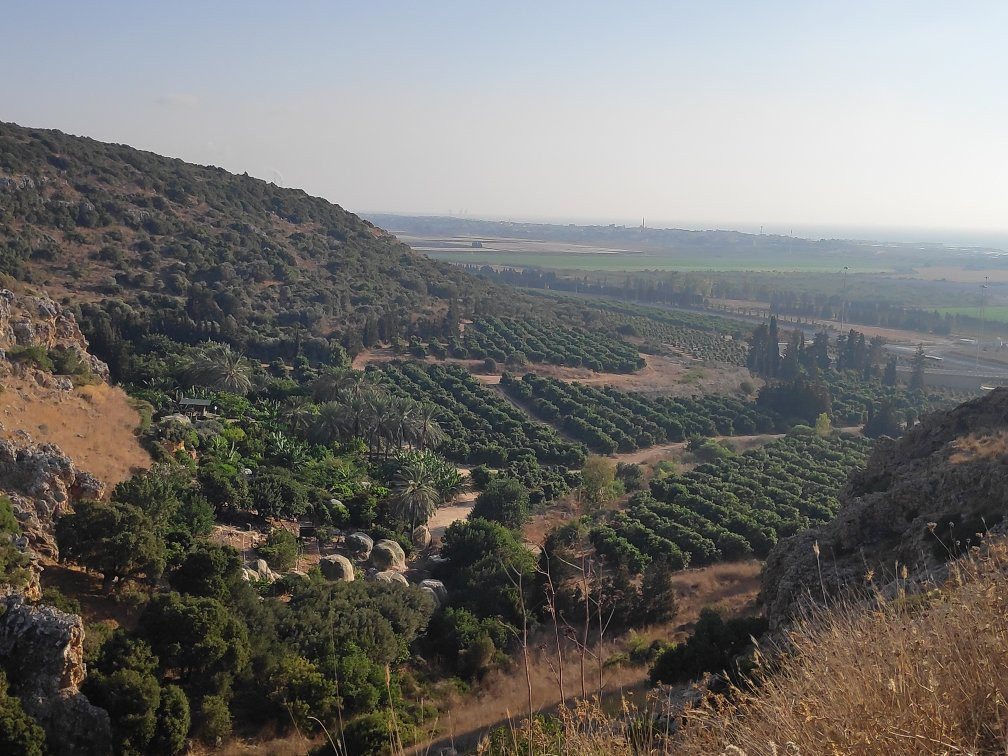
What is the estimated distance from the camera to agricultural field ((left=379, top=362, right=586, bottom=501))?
33.7 meters

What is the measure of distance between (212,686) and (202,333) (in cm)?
3574

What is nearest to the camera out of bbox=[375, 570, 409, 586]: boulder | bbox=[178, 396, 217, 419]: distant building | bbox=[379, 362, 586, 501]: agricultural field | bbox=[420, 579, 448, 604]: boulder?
bbox=[375, 570, 409, 586]: boulder

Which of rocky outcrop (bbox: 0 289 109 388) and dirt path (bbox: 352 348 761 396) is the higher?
rocky outcrop (bbox: 0 289 109 388)

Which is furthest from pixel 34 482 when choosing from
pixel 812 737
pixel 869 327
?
pixel 869 327

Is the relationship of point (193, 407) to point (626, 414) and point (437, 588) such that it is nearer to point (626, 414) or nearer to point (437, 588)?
point (437, 588)

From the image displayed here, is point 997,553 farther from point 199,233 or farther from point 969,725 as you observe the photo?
point 199,233

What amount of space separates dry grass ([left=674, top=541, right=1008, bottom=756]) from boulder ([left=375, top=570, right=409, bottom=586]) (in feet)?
51.0

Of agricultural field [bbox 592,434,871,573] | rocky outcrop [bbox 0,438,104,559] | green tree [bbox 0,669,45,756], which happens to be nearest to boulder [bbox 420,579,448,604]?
agricultural field [bbox 592,434,871,573]

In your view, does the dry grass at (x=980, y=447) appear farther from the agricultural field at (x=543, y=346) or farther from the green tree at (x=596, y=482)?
the agricultural field at (x=543, y=346)

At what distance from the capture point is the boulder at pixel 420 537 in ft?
82.1

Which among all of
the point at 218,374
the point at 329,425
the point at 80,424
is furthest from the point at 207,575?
the point at 218,374

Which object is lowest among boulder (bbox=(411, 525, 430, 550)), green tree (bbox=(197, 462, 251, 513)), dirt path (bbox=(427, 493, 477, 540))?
dirt path (bbox=(427, 493, 477, 540))

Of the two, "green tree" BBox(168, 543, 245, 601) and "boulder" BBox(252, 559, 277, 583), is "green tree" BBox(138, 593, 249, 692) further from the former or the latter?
"boulder" BBox(252, 559, 277, 583)

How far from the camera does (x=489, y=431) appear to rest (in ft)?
129
